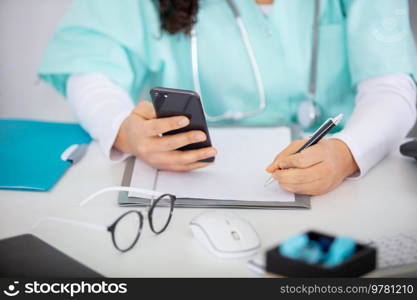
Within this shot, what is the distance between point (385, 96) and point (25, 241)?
579 mm

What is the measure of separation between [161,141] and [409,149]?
13.7 inches

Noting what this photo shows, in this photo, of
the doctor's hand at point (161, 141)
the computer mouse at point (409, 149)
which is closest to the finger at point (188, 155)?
the doctor's hand at point (161, 141)

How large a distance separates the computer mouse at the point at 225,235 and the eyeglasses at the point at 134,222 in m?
0.05

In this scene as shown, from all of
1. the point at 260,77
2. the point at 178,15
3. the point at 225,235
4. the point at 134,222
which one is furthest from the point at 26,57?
the point at 225,235

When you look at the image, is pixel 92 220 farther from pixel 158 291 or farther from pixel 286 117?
pixel 286 117

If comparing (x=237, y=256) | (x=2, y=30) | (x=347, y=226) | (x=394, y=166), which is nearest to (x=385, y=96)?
(x=394, y=166)

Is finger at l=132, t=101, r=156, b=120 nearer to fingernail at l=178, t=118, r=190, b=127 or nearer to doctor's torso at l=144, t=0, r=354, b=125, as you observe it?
fingernail at l=178, t=118, r=190, b=127

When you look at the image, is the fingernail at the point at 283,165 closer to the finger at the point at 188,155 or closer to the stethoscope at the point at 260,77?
the finger at the point at 188,155

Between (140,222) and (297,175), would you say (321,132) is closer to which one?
(297,175)

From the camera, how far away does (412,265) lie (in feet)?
1.80

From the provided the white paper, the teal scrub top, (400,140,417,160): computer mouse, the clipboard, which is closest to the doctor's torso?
the teal scrub top

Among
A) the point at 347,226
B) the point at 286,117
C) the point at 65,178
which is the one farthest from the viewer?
the point at 286,117

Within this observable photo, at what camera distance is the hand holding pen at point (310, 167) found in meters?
0.69

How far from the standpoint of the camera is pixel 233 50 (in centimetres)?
104
